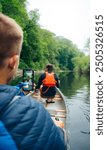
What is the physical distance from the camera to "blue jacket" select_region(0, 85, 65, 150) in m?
0.44

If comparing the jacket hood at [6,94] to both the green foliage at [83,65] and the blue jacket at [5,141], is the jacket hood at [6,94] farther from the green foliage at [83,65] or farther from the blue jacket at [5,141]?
the green foliage at [83,65]

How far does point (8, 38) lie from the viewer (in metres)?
0.47

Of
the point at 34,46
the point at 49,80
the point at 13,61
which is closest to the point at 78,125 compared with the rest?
the point at 49,80

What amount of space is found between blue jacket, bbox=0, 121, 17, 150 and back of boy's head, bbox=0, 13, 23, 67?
113 millimetres

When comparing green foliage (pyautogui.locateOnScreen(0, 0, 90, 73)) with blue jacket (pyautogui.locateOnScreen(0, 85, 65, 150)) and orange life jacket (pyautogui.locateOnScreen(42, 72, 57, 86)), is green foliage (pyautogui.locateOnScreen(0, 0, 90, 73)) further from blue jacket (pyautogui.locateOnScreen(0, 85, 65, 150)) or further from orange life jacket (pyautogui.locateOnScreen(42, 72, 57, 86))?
blue jacket (pyautogui.locateOnScreen(0, 85, 65, 150))

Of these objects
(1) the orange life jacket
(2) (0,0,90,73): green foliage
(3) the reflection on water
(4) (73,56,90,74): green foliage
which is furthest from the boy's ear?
(4) (73,56,90,74): green foliage

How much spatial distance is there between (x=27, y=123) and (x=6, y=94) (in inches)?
2.3

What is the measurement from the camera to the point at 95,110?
4.77 feet

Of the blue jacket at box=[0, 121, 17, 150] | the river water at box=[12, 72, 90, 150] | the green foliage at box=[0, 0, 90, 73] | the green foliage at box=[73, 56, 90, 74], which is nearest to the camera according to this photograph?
the blue jacket at box=[0, 121, 17, 150]

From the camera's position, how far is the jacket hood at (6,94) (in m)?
0.44

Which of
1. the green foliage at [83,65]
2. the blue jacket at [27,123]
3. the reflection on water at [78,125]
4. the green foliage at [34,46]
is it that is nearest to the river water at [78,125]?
the reflection on water at [78,125]

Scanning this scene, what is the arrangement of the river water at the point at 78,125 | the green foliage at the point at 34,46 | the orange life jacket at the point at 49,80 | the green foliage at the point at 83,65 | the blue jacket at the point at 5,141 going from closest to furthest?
1. the blue jacket at the point at 5,141
2. the river water at the point at 78,125
3. the orange life jacket at the point at 49,80
4. the green foliage at the point at 34,46
5. the green foliage at the point at 83,65

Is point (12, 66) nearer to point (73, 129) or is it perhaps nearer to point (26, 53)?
point (73, 129)

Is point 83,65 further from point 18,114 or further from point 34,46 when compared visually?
point 18,114
